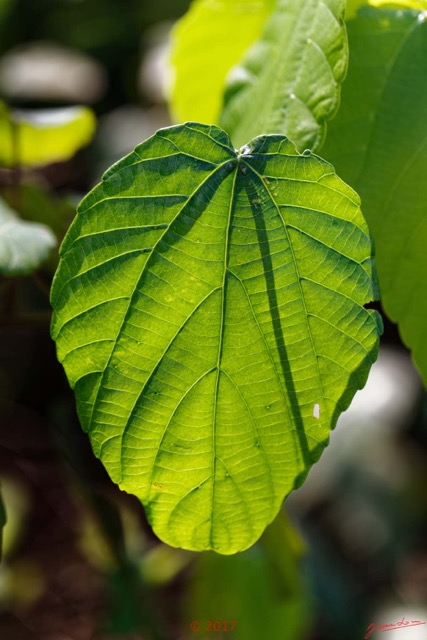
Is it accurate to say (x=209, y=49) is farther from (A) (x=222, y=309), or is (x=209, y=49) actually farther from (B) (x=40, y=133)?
(A) (x=222, y=309)

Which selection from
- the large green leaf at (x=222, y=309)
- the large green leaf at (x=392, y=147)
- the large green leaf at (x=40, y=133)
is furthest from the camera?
the large green leaf at (x=40, y=133)

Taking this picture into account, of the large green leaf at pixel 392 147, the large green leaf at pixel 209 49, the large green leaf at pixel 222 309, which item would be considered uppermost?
the large green leaf at pixel 209 49

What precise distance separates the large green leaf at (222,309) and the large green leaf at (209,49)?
411 millimetres

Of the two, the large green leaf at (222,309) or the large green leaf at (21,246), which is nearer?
the large green leaf at (222,309)

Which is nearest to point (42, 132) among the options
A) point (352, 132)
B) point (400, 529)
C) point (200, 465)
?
point (352, 132)

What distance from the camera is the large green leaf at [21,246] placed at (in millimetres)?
672

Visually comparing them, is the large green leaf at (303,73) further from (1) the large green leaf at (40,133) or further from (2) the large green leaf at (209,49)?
(1) the large green leaf at (40,133)

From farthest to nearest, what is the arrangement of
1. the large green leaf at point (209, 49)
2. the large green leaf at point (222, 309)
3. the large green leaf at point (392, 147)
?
the large green leaf at point (209, 49)
the large green leaf at point (392, 147)
the large green leaf at point (222, 309)

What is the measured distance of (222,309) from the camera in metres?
0.49

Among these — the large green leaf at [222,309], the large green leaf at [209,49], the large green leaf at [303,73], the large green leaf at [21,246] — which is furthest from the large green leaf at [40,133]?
the large green leaf at [222,309]

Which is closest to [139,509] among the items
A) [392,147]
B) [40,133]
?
[40,133]

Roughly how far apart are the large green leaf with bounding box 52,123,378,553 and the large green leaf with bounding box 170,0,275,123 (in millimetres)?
411

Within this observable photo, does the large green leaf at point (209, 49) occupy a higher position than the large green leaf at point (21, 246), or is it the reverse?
the large green leaf at point (209, 49)

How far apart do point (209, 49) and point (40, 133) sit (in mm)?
274
